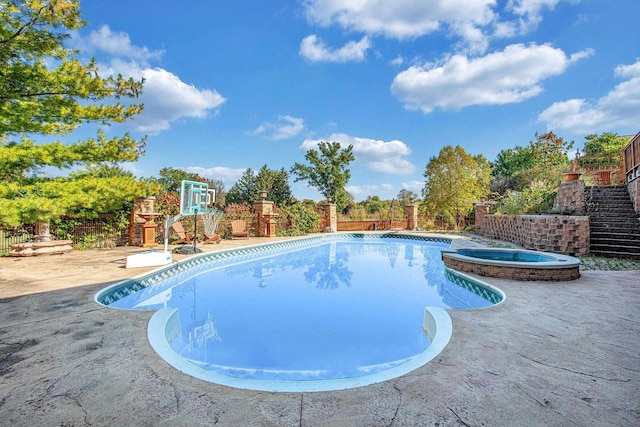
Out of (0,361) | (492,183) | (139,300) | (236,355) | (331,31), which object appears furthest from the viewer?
(492,183)

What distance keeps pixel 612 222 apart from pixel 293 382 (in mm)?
10926

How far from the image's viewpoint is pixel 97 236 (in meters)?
10.1

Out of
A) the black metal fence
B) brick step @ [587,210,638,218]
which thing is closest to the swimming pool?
the black metal fence

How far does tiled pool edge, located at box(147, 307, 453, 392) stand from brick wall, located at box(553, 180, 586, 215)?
918 cm

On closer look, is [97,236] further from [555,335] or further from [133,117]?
[555,335]

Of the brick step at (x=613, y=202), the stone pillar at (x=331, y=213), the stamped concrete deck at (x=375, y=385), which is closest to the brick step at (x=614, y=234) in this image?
the brick step at (x=613, y=202)

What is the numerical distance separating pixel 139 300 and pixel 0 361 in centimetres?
276

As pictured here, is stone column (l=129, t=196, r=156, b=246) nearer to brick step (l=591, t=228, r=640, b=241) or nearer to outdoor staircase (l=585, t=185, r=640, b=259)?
Result: outdoor staircase (l=585, t=185, r=640, b=259)

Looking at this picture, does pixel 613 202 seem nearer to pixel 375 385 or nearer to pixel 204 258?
pixel 375 385

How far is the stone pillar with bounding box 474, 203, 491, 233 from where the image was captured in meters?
14.6

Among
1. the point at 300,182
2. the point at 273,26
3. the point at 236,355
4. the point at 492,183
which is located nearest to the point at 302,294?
the point at 236,355

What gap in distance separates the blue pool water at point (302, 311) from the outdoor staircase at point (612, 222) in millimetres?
4233

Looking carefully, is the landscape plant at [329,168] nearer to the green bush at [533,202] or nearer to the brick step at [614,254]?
the green bush at [533,202]

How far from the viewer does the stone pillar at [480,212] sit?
14.6 m
